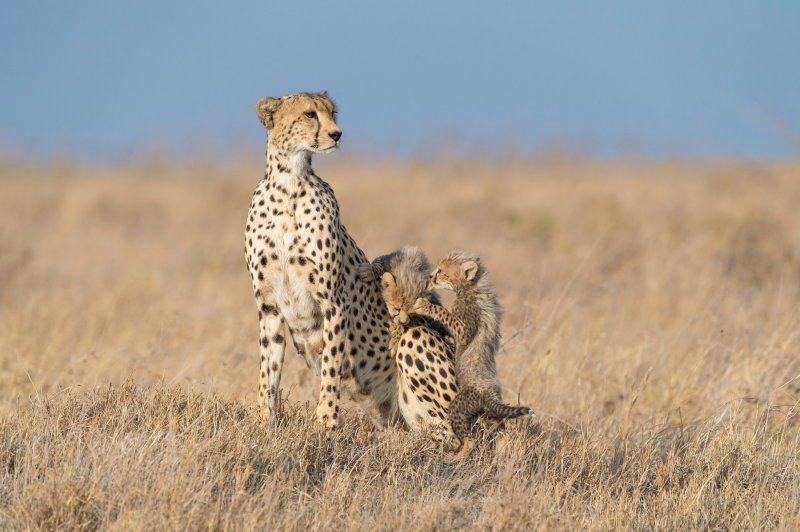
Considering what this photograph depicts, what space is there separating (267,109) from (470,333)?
1226mm

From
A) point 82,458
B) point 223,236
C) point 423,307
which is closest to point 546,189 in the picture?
point 223,236

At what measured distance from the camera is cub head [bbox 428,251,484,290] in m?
4.43

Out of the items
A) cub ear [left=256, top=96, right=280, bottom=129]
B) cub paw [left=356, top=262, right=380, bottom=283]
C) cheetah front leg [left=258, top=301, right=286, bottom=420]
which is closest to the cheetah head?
cub ear [left=256, top=96, right=280, bottom=129]

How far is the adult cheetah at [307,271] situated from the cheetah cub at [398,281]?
0.23 feet

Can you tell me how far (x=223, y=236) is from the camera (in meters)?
10.7

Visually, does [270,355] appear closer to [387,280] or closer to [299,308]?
[299,308]

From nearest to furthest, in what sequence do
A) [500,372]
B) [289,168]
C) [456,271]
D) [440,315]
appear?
[289,168] < [440,315] < [456,271] < [500,372]

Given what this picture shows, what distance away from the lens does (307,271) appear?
13.4ft

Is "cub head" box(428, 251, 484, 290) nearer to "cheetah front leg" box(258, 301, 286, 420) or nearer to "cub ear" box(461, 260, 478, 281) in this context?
"cub ear" box(461, 260, 478, 281)

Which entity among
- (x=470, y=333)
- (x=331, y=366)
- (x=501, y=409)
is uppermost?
(x=470, y=333)

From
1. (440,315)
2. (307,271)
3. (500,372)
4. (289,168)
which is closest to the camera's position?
(307,271)

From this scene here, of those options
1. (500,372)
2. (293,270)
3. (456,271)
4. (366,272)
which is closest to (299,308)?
(293,270)

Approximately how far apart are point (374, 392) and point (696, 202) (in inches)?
288

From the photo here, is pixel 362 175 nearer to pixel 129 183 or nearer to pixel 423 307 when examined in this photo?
pixel 129 183
